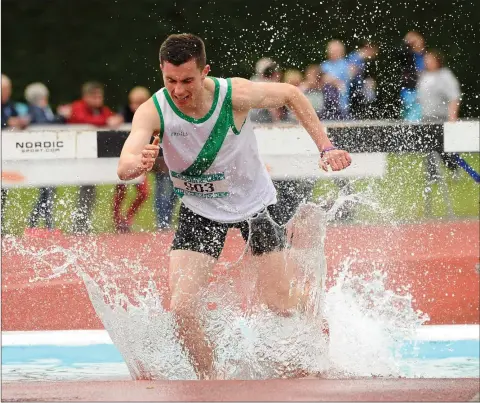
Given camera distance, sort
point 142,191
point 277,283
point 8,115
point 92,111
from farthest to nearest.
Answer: point 92,111 → point 8,115 → point 142,191 → point 277,283

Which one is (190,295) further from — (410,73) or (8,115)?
(410,73)

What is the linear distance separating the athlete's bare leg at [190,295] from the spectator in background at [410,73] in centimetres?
612

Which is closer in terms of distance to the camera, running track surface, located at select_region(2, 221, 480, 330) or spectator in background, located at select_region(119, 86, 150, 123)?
running track surface, located at select_region(2, 221, 480, 330)

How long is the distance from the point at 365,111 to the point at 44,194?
3309 millimetres

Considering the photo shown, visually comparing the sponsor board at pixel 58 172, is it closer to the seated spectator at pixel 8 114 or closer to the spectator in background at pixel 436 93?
the seated spectator at pixel 8 114

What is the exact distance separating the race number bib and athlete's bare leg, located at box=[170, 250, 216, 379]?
0.33m

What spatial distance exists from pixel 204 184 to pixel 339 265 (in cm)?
325

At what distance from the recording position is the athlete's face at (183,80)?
5793 millimetres

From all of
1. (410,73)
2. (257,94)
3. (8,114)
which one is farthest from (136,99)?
(257,94)

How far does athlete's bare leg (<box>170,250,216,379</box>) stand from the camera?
5.95 meters

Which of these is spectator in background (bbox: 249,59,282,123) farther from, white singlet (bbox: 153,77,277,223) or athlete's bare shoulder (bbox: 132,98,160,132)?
athlete's bare shoulder (bbox: 132,98,160,132)

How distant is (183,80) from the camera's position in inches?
229

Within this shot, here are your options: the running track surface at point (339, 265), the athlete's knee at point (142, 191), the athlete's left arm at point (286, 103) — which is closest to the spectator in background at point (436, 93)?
the running track surface at point (339, 265)

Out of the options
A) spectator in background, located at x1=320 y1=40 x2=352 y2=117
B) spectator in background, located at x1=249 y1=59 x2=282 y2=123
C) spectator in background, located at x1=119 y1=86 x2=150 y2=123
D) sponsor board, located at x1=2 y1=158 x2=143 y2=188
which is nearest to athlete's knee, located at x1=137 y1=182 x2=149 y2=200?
sponsor board, located at x1=2 y1=158 x2=143 y2=188
